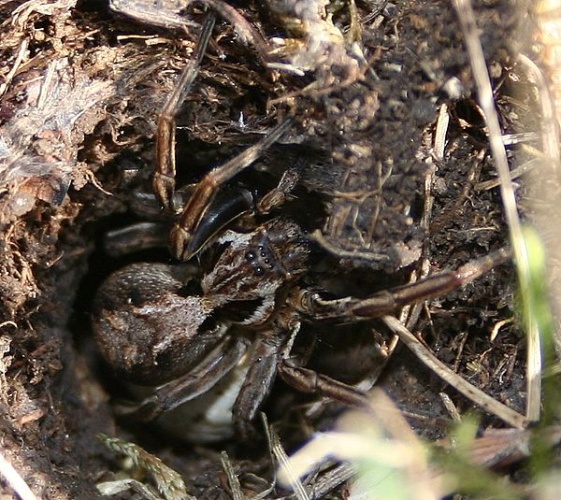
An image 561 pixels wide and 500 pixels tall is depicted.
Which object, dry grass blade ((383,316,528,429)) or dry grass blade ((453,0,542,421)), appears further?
dry grass blade ((383,316,528,429))

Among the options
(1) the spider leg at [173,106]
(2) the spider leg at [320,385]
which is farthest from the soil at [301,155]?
(2) the spider leg at [320,385]

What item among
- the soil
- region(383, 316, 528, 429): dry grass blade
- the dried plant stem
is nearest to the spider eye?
the soil

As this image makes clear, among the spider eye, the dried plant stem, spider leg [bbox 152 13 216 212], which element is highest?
spider leg [bbox 152 13 216 212]

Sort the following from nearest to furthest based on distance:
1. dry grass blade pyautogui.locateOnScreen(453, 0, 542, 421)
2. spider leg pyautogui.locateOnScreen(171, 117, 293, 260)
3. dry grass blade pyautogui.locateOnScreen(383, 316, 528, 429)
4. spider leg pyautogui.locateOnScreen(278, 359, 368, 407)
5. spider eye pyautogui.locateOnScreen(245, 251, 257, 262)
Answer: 1. dry grass blade pyautogui.locateOnScreen(453, 0, 542, 421)
2. dry grass blade pyautogui.locateOnScreen(383, 316, 528, 429)
3. spider leg pyautogui.locateOnScreen(171, 117, 293, 260)
4. spider leg pyautogui.locateOnScreen(278, 359, 368, 407)
5. spider eye pyautogui.locateOnScreen(245, 251, 257, 262)

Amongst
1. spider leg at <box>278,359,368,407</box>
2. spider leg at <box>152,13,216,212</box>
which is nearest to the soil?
spider leg at <box>152,13,216,212</box>

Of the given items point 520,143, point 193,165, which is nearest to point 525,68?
point 520,143

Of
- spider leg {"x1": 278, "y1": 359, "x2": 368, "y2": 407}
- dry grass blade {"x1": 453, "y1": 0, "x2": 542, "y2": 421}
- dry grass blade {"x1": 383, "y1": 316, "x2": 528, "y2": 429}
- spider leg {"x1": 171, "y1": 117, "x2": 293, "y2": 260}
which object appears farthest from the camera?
spider leg {"x1": 278, "y1": 359, "x2": 368, "y2": 407}

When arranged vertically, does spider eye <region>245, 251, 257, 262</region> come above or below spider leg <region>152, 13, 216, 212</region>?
below

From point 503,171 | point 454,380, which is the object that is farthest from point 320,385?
point 503,171

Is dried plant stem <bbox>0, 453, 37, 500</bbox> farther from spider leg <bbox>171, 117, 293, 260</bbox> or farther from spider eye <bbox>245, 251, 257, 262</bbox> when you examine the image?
spider eye <bbox>245, 251, 257, 262</bbox>

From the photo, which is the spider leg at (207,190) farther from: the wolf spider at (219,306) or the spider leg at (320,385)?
the spider leg at (320,385)
